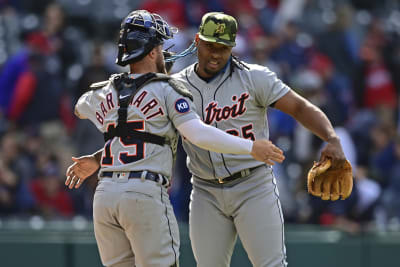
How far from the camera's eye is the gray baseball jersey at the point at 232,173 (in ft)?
14.8

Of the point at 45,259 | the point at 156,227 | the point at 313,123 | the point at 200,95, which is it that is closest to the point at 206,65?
the point at 200,95

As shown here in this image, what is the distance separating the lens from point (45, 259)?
687 centimetres

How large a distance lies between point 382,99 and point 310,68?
1.06 metres

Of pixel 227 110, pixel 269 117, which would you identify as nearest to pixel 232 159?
pixel 227 110

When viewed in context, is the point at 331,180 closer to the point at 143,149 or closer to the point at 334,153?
the point at 334,153

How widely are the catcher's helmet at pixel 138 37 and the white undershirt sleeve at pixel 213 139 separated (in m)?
0.47

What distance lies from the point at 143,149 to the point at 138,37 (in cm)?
61

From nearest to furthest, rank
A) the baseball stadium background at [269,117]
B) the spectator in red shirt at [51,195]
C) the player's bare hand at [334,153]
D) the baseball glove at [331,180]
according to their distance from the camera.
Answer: the player's bare hand at [334,153], the baseball glove at [331,180], the baseball stadium background at [269,117], the spectator in red shirt at [51,195]

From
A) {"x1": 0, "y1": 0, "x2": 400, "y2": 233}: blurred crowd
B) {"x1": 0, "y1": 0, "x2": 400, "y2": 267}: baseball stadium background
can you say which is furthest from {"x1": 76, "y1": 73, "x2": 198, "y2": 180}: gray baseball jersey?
Result: {"x1": 0, "y1": 0, "x2": 400, "y2": 233}: blurred crowd

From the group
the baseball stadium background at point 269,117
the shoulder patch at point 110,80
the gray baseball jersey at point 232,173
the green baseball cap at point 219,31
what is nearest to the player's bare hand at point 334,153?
the gray baseball jersey at point 232,173

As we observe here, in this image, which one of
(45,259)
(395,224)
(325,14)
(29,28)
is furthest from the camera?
(325,14)

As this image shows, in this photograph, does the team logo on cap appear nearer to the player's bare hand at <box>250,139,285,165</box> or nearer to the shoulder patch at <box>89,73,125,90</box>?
the shoulder patch at <box>89,73,125,90</box>

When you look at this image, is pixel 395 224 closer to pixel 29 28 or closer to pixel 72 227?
pixel 72 227

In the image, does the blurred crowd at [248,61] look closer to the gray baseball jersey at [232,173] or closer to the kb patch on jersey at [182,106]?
the gray baseball jersey at [232,173]
